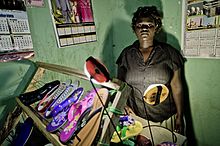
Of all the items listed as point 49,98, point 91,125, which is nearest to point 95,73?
point 91,125

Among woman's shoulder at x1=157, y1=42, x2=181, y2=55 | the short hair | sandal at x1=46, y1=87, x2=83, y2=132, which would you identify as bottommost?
sandal at x1=46, y1=87, x2=83, y2=132

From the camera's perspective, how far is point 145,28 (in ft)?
4.57

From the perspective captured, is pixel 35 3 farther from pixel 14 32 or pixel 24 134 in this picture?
pixel 24 134

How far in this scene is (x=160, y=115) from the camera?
1.53m

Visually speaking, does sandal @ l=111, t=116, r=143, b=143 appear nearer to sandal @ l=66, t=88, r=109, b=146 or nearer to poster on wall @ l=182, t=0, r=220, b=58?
sandal @ l=66, t=88, r=109, b=146

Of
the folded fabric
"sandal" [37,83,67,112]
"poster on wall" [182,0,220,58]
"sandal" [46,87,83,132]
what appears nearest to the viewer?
the folded fabric

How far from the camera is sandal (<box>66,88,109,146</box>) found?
597mm

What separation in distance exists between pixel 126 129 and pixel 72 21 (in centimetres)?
102

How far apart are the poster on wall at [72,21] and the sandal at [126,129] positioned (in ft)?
2.70

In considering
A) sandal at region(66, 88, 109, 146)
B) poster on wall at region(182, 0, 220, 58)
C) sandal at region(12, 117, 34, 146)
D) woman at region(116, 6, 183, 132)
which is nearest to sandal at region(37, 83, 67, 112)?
sandal at region(12, 117, 34, 146)

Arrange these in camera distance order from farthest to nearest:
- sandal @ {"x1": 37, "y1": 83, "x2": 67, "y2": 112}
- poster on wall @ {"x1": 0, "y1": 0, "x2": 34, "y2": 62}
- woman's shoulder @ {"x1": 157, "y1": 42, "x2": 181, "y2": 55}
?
woman's shoulder @ {"x1": 157, "y1": 42, "x2": 181, "y2": 55}
poster on wall @ {"x1": 0, "y1": 0, "x2": 34, "y2": 62}
sandal @ {"x1": 37, "y1": 83, "x2": 67, "y2": 112}

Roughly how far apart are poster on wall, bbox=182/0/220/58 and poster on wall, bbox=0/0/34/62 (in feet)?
4.20

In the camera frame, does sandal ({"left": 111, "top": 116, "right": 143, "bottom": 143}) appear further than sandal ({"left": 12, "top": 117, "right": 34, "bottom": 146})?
Yes

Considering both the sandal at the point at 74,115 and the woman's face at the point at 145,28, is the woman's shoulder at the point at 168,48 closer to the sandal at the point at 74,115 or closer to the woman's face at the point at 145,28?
the woman's face at the point at 145,28
